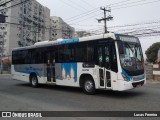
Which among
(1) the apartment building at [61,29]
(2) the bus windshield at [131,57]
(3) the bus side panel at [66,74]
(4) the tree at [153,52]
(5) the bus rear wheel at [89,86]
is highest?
(1) the apartment building at [61,29]

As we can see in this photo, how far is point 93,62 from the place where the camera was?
11805 mm

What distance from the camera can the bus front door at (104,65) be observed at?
1107 centimetres

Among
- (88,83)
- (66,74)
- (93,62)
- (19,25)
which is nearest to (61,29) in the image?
(19,25)

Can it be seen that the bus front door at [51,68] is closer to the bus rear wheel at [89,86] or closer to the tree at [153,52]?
the bus rear wheel at [89,86]

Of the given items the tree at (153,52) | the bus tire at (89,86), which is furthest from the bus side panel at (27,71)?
the tree at (153,52)

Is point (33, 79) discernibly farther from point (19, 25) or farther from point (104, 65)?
point (19, 25)

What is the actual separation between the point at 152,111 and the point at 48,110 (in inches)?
148

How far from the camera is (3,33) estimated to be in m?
74.2

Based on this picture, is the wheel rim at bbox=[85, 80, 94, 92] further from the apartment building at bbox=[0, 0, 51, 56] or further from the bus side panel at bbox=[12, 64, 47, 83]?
the apartment building at bbox=[0, 0, 51, 56]

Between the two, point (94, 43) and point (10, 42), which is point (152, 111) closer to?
point (94, 43)

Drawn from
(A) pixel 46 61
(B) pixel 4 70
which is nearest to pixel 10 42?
(B) pixel 4 70

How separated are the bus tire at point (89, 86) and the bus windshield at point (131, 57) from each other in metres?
2.14

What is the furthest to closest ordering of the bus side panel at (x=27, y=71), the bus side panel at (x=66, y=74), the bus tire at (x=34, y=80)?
the bus tire at (x=34, y=80) → the bus side panel at (x=27, y=71) → the bus side panel at (x=66, y=74)

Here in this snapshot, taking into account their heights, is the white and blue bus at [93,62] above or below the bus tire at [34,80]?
above
